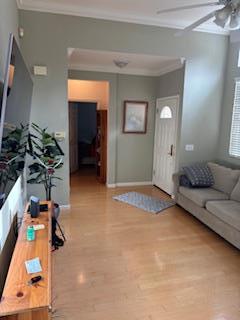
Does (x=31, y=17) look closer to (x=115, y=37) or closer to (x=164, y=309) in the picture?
(x=115, y=37)

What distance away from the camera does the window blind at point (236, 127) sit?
13.6 feet

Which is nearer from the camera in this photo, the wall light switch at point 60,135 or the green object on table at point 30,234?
the green object on table at point 30,234

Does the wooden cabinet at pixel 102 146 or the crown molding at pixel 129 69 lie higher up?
the crown molding at pixel 129 69

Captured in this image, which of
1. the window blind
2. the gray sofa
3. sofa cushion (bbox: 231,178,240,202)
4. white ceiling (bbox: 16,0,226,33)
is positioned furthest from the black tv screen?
the window blind

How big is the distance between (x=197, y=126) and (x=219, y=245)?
2239 mm

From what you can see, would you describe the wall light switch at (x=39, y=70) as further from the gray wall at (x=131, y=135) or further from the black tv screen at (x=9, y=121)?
the black tv screen at (x=9, y=121)

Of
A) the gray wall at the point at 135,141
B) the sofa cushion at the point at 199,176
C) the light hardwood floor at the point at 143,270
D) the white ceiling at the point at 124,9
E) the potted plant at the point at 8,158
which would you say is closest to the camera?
the potted plant at the point at 8,158

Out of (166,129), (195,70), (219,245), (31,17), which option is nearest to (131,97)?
(166,129)

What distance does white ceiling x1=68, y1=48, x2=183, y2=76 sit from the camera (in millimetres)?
4056

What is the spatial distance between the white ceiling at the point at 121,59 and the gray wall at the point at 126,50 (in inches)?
6.8

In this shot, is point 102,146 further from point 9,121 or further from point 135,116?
point 9,121

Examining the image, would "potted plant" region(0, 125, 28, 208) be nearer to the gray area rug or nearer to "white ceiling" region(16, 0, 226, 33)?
"white ceiling" region(16, 0, 226, 33)

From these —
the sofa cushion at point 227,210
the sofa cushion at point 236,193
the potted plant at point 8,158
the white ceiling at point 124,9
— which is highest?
the white ceiling at point 124,9

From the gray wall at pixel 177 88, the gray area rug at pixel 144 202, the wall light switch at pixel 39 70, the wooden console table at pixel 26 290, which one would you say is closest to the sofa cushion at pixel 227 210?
the gray area rug at pixel 144 202
